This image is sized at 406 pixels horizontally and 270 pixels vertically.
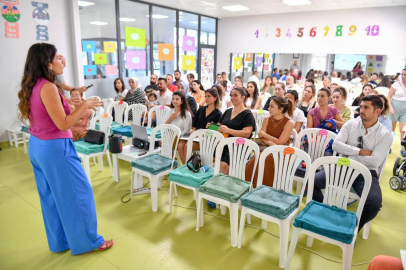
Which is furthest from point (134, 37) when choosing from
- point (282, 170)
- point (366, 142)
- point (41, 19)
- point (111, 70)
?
point (366, 142)

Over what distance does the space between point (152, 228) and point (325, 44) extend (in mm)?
7405

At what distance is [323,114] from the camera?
148 inches

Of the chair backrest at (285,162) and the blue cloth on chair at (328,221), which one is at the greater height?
the chair backrest at (285,162)

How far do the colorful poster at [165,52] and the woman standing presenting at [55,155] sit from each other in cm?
627

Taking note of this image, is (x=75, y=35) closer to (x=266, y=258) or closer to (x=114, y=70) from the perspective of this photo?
(x=114, y=70)

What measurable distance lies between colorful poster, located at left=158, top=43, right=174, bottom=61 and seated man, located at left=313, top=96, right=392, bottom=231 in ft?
20.6

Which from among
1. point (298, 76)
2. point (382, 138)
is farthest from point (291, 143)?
point (298, 76)

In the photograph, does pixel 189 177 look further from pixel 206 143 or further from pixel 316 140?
pixel 316 140

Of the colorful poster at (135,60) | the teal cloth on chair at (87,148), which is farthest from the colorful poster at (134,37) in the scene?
the teal cloth on chair at (87,148)

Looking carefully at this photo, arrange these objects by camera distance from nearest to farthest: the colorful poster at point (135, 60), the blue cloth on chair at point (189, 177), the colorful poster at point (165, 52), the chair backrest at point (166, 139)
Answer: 1. the blue cloth on chair at point (189, 177)
2. the chair backrest at point (166, 139)
3. the colorful poster at point (135, 60)
4. the colorful poster at point (165, 52)

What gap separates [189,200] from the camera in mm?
3299

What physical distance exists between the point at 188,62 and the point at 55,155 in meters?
7.48

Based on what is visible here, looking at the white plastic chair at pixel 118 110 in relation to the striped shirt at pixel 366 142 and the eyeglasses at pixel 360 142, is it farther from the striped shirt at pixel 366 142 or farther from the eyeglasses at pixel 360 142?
the eyeglasses at pixel 360 142

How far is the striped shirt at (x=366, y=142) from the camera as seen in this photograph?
257 cm
